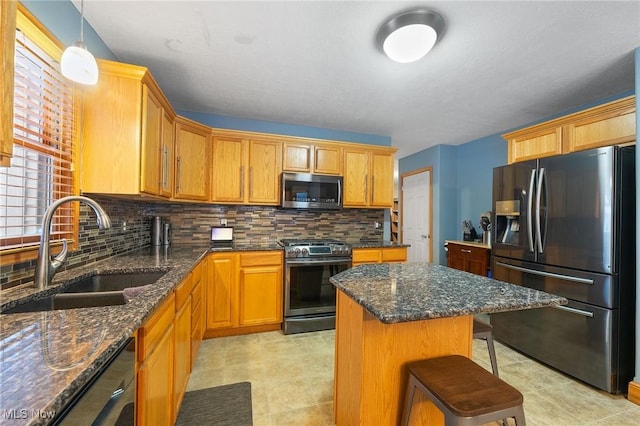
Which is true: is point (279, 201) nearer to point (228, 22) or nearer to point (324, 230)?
point (324, 230)

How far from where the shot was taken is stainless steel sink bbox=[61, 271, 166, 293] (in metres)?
1.52

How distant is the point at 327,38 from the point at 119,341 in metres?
1.99

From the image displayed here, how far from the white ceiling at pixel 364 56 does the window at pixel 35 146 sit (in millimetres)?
507

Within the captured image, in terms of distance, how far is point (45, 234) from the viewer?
1.19m

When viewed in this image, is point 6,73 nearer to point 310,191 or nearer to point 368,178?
point 310,191

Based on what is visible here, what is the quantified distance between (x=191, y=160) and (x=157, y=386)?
214 centimetres

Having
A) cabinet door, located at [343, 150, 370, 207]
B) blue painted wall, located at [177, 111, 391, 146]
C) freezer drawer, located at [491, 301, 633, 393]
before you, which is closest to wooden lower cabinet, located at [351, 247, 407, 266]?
cabinet door, located at [343, 150, 370, 207]

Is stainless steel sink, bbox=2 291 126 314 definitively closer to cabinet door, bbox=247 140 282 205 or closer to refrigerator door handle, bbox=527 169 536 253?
cabinet door, bbox=247 140 282 205

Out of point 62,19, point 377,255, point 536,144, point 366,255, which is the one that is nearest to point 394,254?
point 377,255

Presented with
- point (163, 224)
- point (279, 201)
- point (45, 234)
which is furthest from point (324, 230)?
point (45, 234)

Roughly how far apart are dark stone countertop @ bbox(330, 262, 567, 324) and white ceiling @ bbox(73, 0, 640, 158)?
5.10 ft

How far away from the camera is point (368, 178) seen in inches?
138

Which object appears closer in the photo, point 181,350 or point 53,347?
point 53,347
